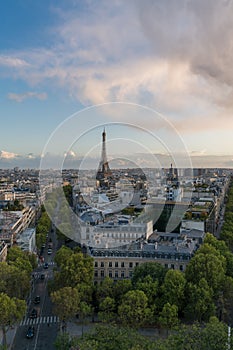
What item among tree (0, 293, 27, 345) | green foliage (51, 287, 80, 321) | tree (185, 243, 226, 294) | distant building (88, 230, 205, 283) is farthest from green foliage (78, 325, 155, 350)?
distant building (88, 230, 205, 283)

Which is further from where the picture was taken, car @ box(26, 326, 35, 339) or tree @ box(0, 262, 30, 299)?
tree @ box(0, 262, 30, 299)

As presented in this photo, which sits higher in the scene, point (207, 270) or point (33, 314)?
point (207, 270)

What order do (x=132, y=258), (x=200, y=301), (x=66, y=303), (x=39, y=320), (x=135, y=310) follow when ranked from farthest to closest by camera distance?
(x=132, y=258) → (x=39, y=320) → (x=200, y=301) → (x=66, y=303) → (x=135, y=310)

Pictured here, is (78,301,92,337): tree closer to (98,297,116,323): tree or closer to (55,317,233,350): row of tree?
(98,297,116,323): tree

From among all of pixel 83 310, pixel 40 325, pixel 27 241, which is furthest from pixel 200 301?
pixel 27 241

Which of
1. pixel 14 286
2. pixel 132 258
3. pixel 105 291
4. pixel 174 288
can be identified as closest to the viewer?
pixel 174 288

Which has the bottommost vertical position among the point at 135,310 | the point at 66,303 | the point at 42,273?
the point at 42,273

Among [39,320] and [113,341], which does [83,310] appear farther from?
[113,341]
